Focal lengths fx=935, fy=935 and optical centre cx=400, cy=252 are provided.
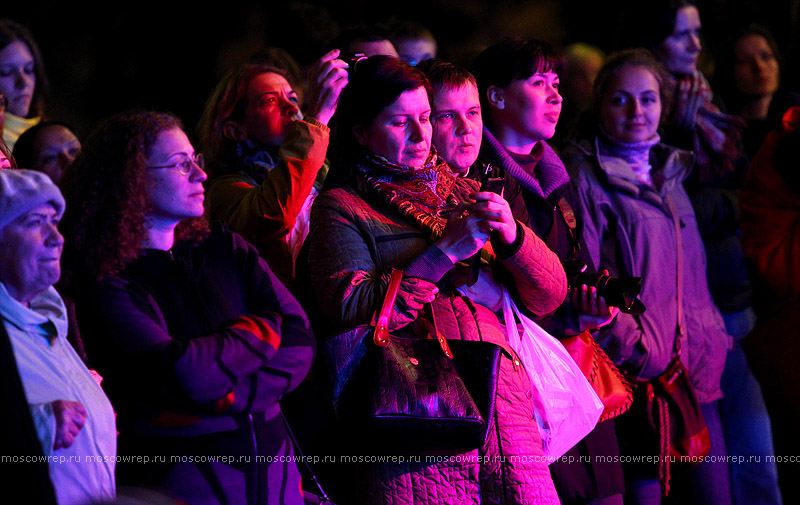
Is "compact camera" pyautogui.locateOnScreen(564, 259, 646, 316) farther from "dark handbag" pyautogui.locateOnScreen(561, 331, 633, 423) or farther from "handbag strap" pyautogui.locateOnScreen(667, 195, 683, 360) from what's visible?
"handbag strap" pyautogui.locateOnScreen(667, 195, 683, 360)

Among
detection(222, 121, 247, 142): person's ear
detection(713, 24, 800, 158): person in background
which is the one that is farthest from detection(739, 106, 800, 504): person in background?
detection(222, 121, 247, 142): person's ear

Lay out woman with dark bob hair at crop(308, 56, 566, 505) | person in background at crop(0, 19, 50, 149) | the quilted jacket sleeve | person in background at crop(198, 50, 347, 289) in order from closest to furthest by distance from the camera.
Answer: woman with dark bob hair at crop(308, 56, 566, 505) < the quilted jacket sleeve < person in background at crop(198, 50, 347, 289) < person in background at crop(0, 19, 50, 149)

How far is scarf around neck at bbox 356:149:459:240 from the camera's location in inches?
105

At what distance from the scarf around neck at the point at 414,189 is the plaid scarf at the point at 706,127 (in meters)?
1.91

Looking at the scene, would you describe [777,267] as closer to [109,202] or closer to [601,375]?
[601,375]

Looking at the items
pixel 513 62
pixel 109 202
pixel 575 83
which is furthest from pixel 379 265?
pixel 575 83

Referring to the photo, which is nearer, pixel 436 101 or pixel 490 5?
pixel 436 101

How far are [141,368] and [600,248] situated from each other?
211cm

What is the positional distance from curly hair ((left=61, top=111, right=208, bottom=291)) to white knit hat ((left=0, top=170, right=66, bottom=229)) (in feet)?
0.39

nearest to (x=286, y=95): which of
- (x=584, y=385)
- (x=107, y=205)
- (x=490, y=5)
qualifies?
(x=107, y=205)

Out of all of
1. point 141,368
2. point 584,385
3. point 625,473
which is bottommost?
point 625,473

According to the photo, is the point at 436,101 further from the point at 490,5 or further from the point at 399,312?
the point at 490,5

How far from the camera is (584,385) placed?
2.90 metres

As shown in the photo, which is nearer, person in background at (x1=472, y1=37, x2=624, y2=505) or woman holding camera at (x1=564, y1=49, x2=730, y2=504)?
person in background at (x1=472, y1=37, x2=624, y2=505)
